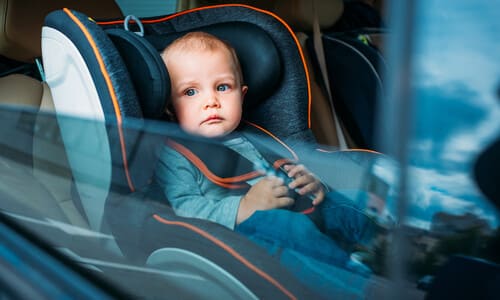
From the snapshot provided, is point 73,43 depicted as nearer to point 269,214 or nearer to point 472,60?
point 269,214

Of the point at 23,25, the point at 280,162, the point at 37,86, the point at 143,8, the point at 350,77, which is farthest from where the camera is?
the point at 350,77

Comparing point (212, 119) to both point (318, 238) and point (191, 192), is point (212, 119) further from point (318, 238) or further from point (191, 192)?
point (318, 238)

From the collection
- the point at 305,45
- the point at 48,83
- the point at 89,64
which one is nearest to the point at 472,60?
the point at 89,64

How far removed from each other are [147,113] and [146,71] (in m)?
0.12

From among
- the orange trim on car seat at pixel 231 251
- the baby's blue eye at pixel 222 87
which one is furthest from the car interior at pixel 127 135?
the baby's blue eye at pixel 222 87

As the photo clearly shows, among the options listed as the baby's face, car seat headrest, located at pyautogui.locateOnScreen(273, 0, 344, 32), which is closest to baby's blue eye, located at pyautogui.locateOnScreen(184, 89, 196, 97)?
the baby's face

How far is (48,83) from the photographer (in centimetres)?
121

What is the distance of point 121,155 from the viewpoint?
33.0 inches

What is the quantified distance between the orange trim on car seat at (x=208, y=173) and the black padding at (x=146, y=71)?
27 centimetres

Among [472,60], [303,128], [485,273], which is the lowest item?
[303,128]

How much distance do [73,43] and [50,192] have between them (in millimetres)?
289

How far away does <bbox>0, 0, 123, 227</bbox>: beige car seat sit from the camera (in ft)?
3.13

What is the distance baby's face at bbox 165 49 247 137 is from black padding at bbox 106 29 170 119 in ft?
0.17

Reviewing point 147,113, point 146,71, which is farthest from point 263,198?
point 146,71
